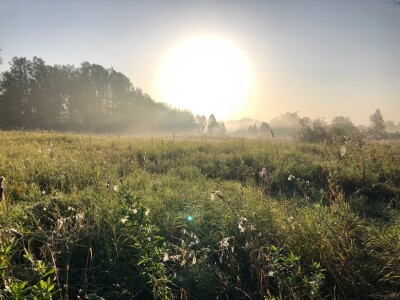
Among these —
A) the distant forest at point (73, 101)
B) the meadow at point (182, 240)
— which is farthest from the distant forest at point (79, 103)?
the meadow at point (182, 240)

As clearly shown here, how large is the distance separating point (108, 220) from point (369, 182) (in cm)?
584

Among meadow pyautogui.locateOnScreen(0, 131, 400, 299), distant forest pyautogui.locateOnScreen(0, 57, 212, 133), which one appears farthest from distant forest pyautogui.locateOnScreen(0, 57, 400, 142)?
meadow pyautogui.locateOnScreen(0, 131, 400, 299)

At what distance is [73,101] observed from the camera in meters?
47.2

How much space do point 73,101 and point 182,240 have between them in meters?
50.3

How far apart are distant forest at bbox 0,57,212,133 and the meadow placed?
32.9 metres

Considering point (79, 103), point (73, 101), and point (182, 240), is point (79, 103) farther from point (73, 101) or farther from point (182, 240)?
point (182, 240)

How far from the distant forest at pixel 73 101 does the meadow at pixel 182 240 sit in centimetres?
3288

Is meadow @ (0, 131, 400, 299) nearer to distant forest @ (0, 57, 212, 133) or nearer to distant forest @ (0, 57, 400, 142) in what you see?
distant forest @ (0, 57, 400, 142)

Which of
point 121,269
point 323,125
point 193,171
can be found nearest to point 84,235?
point 121,269

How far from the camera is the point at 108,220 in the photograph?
3.72 meters

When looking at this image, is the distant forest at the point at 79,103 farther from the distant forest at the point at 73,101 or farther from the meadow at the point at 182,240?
the meadow at the point at 182,240

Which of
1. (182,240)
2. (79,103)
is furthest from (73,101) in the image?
(182,240)

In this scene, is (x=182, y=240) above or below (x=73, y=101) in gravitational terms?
below

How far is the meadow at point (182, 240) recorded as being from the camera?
8.95 feet
